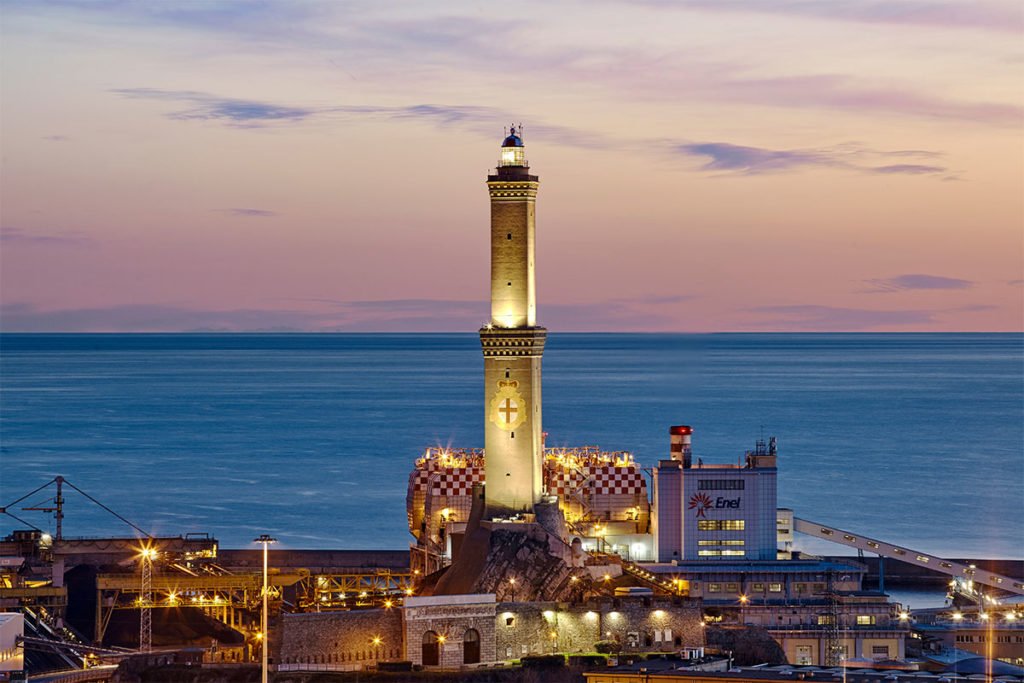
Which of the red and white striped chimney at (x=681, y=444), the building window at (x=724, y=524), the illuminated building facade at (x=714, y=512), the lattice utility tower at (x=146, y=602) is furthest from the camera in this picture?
the red and white striped chimney at (x=681, y=444)

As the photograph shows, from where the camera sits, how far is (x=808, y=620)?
272ft

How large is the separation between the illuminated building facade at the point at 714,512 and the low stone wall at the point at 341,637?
20.4 meters

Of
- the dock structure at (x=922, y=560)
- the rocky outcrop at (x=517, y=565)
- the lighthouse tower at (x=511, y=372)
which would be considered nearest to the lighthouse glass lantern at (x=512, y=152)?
the lighthouse tower at (x=511, y=372)

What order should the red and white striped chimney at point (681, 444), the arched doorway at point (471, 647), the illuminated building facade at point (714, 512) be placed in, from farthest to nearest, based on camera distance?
the red and white striped chimney at point (681, 444)
the illuminated building facade at point (714, 512)
the arched doorway at point (471, 647)

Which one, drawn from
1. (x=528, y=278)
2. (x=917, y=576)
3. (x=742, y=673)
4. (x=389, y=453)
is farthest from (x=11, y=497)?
(x=742, y=673)

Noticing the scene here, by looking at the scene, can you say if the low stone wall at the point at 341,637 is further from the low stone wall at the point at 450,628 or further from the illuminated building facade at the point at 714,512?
the illuminated building facade at the point at 714,512

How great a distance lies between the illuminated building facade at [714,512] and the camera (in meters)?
86.1

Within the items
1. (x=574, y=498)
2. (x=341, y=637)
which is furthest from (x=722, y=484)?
(x=341, y=637)

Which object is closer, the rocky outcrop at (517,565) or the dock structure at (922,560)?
the rocky outcrop at (517,565)

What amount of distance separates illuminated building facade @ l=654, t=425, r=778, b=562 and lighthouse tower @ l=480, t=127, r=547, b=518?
32.8 feet

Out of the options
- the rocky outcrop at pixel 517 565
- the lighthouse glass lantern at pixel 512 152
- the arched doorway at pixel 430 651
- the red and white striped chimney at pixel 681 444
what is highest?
the lighthouse glass lantern at pixel 512 152

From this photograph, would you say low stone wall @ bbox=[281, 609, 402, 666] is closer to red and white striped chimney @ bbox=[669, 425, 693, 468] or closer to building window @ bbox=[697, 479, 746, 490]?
building window @ bbox=[697, 479, 746, 490]

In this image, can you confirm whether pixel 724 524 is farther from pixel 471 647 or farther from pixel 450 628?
pixel 450 628

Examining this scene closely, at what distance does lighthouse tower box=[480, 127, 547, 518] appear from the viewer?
7744 centimetres
